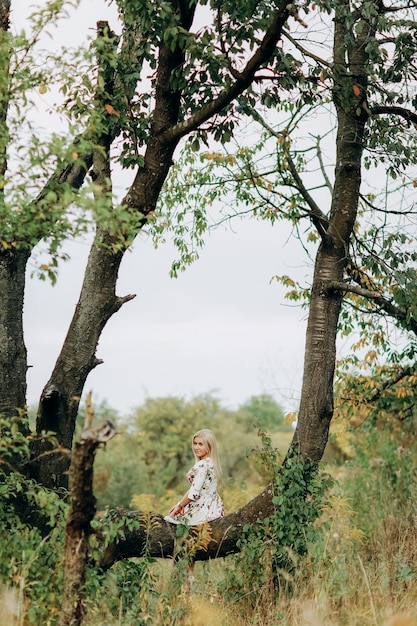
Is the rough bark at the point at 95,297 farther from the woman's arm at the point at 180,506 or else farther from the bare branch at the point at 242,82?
the woman's arm at the point at 180,506

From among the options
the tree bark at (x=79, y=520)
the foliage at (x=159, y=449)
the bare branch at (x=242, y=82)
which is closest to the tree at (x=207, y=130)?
the bare branch at (x=242, y=82)

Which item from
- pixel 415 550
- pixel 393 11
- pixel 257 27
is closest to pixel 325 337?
pixel 415 550

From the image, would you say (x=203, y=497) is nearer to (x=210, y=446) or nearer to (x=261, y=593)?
(x=210, y=446)

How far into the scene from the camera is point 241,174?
898 cm

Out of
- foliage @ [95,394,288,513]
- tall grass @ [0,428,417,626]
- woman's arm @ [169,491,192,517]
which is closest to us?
tall grass @ [0,428,417,626]

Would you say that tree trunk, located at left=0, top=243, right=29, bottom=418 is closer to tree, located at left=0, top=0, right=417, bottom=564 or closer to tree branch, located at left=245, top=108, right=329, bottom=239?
tree, located at left=0, top=0, right=417, bottom=564

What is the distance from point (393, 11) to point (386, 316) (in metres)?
3.38

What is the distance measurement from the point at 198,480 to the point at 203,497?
0.17 meters

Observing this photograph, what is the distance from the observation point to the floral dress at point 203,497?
25.1ft

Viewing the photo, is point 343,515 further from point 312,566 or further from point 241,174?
point 241,174

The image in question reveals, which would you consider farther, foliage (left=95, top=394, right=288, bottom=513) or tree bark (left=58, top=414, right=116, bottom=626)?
foliage (left=95, top=394, right=288, bottom=513)

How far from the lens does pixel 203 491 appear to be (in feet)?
25.4

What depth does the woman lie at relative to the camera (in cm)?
765

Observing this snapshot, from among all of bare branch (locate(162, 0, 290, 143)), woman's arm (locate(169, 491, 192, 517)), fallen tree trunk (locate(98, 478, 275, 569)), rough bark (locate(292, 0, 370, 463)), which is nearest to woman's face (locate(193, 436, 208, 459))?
woman's arm (locate(169, 491, 192, 517))
